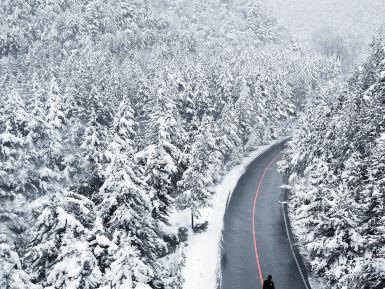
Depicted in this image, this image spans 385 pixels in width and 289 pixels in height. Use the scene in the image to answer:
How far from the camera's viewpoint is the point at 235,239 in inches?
1366

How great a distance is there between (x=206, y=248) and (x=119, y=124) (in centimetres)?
1321

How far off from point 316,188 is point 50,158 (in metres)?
21.6

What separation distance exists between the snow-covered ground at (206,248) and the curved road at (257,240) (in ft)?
1.97

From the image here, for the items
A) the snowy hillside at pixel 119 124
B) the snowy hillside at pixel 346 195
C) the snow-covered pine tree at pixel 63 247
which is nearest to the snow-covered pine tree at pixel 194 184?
the snowy hillside at pixel 119 124

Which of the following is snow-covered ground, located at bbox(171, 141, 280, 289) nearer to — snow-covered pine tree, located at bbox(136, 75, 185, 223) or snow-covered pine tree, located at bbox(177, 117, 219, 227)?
snow-covered pine tree, located at bbox(177, 117, 219, 227)

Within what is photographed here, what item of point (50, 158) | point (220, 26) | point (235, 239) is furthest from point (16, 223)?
point (220, 26)

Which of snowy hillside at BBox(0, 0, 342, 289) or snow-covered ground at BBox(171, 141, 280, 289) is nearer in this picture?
snowy hillside at BBox(0, 0, 342, 289)

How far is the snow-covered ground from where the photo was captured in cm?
2878

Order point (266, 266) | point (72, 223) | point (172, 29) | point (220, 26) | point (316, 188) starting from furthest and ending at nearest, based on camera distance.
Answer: point (220, 26)
point (172, 29)
point (266, 266)
point (316, 188)
point (72, 223)

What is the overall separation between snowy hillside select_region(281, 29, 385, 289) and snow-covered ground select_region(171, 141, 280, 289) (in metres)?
Answer: 6.89

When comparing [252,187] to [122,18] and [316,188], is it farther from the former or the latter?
[122,18]

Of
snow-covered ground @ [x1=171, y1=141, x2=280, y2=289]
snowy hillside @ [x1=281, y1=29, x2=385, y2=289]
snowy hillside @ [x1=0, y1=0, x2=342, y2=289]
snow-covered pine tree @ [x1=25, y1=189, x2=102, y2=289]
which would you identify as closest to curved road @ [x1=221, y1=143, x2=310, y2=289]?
snow-covered ground @ [x1=171, y1=141, x2=280, y2=289]

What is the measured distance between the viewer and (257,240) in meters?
34.7

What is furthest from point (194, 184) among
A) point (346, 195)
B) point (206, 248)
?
point (346, 195)
